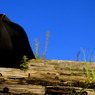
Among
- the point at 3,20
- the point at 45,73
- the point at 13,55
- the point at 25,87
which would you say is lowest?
the point at 25,87

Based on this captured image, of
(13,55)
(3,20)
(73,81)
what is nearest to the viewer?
(73,81)

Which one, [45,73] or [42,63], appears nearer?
[45,73]

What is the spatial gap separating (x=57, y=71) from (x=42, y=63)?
0.51m

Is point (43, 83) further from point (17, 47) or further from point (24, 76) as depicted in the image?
point (17, 47)

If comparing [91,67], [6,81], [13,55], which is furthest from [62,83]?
[91,67]

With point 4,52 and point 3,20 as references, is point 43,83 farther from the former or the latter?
point 3,20

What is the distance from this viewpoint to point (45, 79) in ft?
12.5

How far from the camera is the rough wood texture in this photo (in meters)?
3.32

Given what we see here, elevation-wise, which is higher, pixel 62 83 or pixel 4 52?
pixel 4 52

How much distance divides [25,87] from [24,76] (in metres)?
0.54

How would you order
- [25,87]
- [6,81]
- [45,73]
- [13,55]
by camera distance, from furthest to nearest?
[13,55] → [45,73] → [6,81] → [25,87]

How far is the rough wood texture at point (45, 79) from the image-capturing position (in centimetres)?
332

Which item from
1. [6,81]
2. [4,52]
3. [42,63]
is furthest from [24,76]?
[42,63]

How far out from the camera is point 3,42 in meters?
4.38
